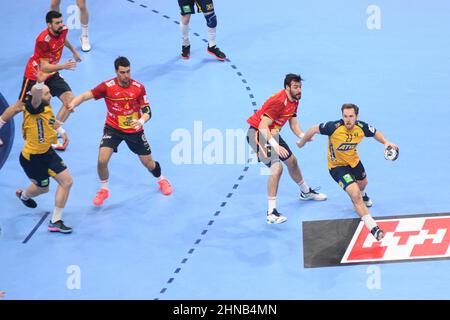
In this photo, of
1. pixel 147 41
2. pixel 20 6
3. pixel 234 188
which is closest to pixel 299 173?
pixel 234 188

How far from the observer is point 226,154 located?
15547 mm

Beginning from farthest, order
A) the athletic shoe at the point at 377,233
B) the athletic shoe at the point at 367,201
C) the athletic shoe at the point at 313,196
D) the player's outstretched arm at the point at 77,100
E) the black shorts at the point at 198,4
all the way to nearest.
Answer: the black shorts at the point at 198,4 → the athletic shoe at the point at 313,196 → the athletic shoe at the point at 367,201 → the player's outstretched arm at the point at 77,100 → the athletic shoe at the point at 377,233

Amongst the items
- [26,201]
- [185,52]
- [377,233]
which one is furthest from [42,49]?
[377,233]

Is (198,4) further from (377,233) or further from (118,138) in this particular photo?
(377,233)

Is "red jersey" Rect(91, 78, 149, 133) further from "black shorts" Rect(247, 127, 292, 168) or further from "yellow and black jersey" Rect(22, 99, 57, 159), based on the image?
"black shorts" Rect(247, 127, 292, 168)

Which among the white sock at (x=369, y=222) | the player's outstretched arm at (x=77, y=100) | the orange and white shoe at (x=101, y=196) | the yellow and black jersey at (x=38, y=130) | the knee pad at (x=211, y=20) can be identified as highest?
the knee pad at (x=211, y=20)

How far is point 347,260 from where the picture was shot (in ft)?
42.8

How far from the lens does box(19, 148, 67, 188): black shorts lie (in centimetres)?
1347

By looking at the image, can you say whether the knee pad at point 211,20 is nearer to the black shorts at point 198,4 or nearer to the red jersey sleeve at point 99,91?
the black shorts at point 198,4

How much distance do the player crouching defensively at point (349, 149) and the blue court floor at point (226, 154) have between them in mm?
692

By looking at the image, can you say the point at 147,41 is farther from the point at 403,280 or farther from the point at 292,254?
the point at 403,280

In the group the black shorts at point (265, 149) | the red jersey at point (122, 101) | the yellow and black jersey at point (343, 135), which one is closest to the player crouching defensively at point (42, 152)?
the red jersey at point (122, 101)

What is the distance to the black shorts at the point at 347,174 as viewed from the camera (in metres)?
13.3

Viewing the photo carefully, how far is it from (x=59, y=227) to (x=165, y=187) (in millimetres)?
1871
